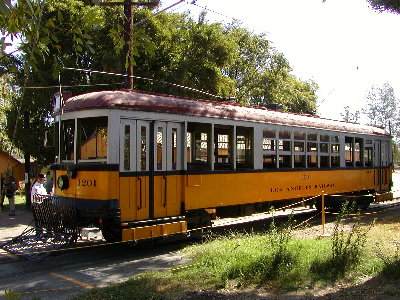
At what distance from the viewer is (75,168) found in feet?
29.1

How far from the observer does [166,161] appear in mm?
9359

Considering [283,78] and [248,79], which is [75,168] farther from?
[283,78]

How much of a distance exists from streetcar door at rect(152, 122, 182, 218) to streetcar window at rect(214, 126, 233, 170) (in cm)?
118

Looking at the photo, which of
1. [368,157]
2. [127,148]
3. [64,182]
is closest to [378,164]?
[368,157]

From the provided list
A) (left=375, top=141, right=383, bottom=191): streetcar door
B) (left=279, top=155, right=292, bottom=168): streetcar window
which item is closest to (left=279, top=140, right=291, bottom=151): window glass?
(left=279, top=155, right=292, bottom=168): streetcar window

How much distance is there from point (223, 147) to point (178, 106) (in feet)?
5.72

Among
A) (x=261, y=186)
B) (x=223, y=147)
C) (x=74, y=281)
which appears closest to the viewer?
(x=74, y=281)

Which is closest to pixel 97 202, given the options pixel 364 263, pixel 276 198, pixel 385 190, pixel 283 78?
pixel 364 263

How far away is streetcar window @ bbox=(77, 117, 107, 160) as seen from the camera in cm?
871

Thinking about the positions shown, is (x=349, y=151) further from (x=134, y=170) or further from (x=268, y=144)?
(x=134, y=170)

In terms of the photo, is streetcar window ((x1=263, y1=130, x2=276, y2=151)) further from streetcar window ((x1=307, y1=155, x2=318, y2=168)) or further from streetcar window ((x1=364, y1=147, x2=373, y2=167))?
streetcar window ((x1=364, y1=147, x2=373, y2=167))

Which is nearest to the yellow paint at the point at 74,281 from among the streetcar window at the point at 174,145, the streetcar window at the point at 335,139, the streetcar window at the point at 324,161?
the streetcar window at the point at 174,145

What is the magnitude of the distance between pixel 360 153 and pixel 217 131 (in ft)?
26.1

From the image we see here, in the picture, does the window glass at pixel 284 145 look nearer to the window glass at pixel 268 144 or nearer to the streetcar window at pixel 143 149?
the window glass at pixel 268 144
